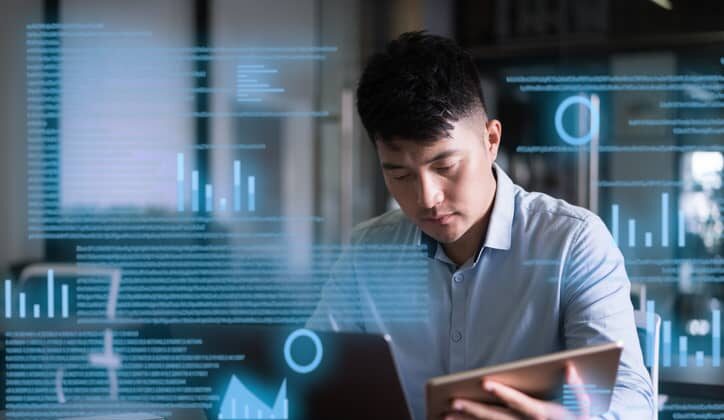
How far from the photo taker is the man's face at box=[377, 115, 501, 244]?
4.05 feet

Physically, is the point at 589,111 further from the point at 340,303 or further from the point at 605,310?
the point at 340,303

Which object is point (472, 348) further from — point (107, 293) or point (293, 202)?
point (107, 293)

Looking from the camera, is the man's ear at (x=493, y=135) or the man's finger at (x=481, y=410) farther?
the man's ear at (x=493, y=135)

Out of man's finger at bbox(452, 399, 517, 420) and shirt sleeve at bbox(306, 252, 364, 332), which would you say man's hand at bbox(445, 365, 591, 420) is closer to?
man's finger at bbox(452, 399, 517, 420)

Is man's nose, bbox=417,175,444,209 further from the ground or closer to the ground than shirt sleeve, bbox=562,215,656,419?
further from the ground

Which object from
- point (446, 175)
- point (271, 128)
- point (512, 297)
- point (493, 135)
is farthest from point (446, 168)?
point (271, 128)

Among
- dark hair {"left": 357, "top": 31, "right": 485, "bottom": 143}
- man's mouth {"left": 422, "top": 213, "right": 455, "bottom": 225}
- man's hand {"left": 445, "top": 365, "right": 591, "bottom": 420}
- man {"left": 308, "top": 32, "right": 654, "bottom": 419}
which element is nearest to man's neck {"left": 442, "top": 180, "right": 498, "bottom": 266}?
man {"left": 308, "top": 32, "right": 654, "bottom": 419}

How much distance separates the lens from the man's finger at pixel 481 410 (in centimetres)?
95

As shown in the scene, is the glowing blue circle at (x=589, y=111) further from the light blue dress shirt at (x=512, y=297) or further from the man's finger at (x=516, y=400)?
the man's finger at (x=516, y=400)

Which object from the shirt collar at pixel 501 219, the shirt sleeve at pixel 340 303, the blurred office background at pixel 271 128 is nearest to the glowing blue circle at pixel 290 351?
the shirt sleeve at pixel 340 303

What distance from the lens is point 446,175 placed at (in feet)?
4.13

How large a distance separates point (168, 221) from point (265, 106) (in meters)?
0.29

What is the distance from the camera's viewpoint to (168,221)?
1424 mm

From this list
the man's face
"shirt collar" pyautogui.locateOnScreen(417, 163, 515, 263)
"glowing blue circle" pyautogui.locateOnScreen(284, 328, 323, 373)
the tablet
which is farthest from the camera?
"shirt collar" pyautogui.locateOnScreen(417, 163, 515, 263)
